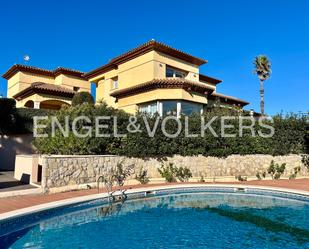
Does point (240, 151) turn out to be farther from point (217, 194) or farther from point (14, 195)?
point (14, 195)

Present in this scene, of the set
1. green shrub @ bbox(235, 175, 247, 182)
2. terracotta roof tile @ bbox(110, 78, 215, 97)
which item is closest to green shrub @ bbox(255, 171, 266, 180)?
green shrub @ bbox(235, 175, 247, 182)

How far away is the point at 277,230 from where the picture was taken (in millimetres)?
8656

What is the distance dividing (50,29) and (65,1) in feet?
21.9

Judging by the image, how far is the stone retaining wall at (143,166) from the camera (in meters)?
12.6

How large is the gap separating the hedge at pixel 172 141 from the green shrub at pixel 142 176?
927 millimetres

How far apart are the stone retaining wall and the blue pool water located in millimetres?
2497

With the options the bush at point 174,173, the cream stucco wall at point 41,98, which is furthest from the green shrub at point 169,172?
the cream stucco wall at point 41,98

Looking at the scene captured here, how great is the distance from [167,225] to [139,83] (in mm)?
17475

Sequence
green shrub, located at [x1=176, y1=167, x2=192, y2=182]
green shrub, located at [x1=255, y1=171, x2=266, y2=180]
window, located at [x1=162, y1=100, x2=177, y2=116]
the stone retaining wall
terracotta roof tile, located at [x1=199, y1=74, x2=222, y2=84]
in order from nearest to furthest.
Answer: the stone retaining wall
green shrub, located at [x1=176, y1=167, x2=192, y2=182]
green shrub, located at [x1=255, y1=171, x2=266, y2=180]
window, located at [x1=162, y1=100, x2=177, y2=116]
terracotta roof tile, located at [x1=199, y1=74, x2=222, y2=84]

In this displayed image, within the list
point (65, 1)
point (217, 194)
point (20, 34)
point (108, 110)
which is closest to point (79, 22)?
point (65, 1)

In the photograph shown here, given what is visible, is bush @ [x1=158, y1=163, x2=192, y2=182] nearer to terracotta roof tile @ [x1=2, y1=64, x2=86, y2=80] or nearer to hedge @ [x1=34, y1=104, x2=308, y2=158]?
hedge @ [x1=34, y1=104, x2=308, y2=158]

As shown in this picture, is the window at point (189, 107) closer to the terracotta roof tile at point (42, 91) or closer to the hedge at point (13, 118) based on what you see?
the hedge at point (13, 118)

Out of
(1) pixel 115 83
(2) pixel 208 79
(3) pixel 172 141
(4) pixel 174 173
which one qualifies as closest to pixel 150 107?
(3) pixel 172 141

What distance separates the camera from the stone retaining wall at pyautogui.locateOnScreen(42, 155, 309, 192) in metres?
12.6
